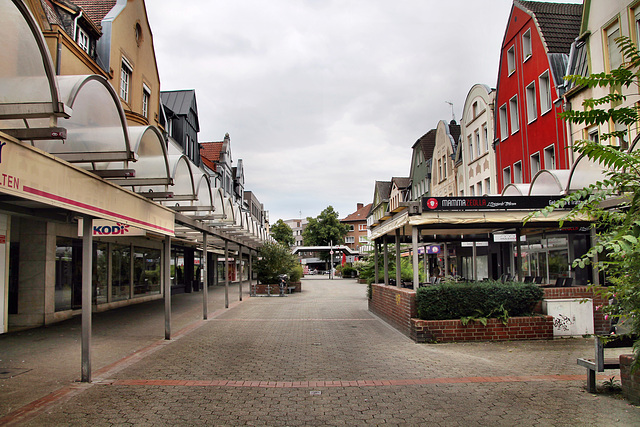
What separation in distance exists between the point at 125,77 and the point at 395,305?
12.6 metres

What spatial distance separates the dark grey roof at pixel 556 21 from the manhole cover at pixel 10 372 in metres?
20.8

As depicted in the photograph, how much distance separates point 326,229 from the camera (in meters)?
85.1

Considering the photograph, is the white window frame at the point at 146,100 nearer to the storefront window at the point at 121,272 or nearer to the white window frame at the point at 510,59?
the storefront window at the point at 121,272

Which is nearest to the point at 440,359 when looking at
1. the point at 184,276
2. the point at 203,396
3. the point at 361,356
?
the point at 361,356

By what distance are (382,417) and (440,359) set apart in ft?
10.9

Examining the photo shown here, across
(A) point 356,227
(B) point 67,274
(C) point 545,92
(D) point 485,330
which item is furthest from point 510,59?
(A) point 356,227

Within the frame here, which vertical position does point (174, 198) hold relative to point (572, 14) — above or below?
below

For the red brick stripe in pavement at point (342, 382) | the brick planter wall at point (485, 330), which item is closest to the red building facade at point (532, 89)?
the brick planter wall at point (485, 330)

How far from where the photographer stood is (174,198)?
10.7 metres

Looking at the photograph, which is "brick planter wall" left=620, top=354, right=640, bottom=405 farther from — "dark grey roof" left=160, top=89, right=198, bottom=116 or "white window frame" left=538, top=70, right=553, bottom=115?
"dark grey roof" left=160, top=89, right=198, bottom=116

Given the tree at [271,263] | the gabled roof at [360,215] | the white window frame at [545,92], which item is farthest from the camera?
the gabled roof at [360,215]

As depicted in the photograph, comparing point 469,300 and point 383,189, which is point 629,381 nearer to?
point 469,300

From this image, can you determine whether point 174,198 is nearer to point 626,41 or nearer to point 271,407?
point 271,407

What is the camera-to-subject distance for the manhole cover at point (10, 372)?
23.9 feet
